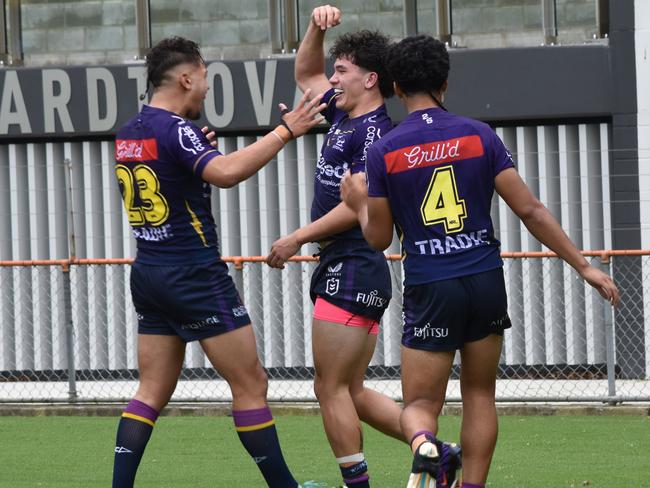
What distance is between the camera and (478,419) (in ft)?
19.6

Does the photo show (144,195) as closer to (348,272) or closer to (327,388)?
(348,272)

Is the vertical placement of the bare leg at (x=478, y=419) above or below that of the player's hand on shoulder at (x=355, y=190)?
below

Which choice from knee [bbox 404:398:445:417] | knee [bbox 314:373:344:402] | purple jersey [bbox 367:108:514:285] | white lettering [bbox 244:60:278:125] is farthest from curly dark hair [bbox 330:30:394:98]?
white lettering [bbox 244:60:278:125]

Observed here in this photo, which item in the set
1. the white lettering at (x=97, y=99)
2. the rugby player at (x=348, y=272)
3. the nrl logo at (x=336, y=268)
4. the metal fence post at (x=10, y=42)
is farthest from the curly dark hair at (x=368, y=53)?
the metal fence post at (x=10, y=42)

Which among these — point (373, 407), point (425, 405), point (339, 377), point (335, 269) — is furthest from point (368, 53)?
point (425, 405)

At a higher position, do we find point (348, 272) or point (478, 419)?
point (348, 272)

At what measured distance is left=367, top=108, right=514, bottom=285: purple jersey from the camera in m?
5.65

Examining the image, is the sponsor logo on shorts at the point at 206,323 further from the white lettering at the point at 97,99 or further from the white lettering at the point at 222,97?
the white lettering at the point at 97,99

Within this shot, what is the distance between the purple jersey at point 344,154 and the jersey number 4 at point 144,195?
33.2 inches

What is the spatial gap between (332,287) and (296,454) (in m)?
2.35

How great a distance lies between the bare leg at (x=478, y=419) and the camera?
5.93m

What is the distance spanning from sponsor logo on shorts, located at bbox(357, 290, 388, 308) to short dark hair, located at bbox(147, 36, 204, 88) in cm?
129

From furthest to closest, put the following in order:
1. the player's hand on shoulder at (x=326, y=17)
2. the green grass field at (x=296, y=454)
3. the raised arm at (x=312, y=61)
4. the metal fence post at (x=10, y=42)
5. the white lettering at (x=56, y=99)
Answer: the metal fence post at (x=10, y=42)
the white lettering at (x=56, y=99)
the green grass field at (x=296, y=454)
the raised arm at (x=312, y=61)
the player's hand on shoulder at (x=326, y=17)

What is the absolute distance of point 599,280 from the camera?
5.71 m
